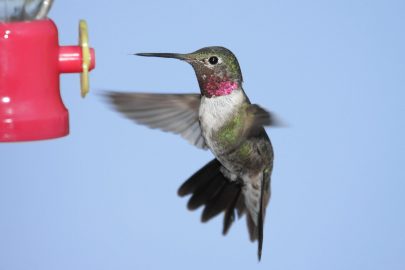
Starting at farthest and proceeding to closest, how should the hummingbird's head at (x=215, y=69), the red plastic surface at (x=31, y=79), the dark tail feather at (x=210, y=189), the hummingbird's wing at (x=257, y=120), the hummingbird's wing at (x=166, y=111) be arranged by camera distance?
the dark tail feather at (x=210, y=189), the hummingbird's wing at (x=166, y=111), the hummingbird's head at (x=215, y=69), the hummingbird's wing at (x=257, y=120), the red plastic surface at (x=31, y=79)

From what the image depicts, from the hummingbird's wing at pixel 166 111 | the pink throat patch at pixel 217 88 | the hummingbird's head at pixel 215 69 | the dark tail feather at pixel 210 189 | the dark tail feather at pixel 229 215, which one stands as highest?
the hummingbird's head at pixel 215 69

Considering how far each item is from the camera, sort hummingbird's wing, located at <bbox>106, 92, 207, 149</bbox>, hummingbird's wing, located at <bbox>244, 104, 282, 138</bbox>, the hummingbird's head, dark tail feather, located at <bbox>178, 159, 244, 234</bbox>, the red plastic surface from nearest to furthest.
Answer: the red plastic surface < hummingbird's wing, located at <bbox>244, 104, 282, 138</bbox> < the hummingbird's head < hummingbird's wing, located at <bbox>106, 92, 207, 149</bbox> < dark tail feather, located at <bbox>178, 159, 244, 234</bbox>

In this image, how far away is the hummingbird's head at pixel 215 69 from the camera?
1.76 m

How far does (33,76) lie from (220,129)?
60cm

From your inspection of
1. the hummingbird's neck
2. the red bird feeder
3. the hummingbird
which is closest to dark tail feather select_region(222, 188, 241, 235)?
the hummingbird

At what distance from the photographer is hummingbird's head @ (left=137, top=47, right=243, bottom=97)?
1761 mm

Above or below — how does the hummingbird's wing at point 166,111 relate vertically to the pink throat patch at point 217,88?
below

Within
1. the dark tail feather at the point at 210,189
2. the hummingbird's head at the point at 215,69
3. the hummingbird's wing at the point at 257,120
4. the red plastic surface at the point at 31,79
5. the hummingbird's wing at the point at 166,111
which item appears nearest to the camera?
the red plastic surface at the point at 31,79

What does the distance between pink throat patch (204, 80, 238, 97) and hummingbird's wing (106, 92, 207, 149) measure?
0.57 feet

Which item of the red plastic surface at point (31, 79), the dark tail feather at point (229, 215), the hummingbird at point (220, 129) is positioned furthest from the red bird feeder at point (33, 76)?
the dark tail feather at point (229, 215)

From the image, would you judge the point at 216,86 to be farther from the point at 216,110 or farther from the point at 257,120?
the point at 257,120

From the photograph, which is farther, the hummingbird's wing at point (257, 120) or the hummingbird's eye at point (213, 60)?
the hummingbird's eye at point (213, 60)

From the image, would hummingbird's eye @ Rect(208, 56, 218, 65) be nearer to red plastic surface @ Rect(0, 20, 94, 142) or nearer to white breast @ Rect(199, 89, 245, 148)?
white breast @ Rect(199, 89, 245, 148)

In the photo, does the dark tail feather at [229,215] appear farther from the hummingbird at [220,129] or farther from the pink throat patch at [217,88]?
the pink throat patch at [217,88]
